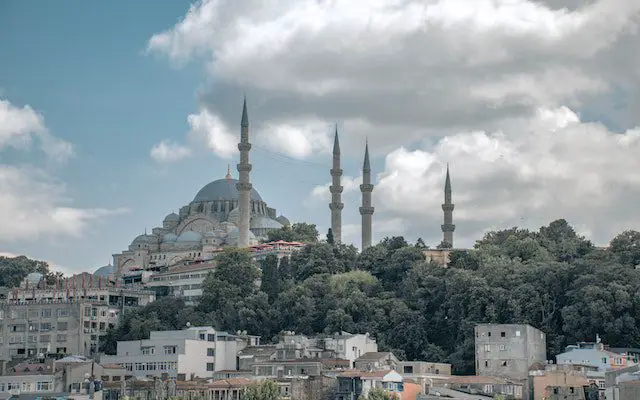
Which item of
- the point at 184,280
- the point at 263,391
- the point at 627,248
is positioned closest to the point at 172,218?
the point at 184,280

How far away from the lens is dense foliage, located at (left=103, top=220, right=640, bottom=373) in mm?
73562

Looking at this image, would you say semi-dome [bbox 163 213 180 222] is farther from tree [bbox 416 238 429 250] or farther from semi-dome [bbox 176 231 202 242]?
tree [bbox 416 238 429 250]

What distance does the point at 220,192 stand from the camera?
4739 inches

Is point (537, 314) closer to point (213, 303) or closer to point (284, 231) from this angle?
point (213, 303)

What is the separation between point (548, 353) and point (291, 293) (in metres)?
16.7

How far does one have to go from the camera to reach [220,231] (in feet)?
371

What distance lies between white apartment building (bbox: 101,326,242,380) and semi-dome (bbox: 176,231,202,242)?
112 ft

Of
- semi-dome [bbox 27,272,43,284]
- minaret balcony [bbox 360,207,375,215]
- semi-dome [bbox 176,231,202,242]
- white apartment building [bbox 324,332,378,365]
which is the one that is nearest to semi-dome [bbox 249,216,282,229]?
semi-dome [bbox 176,231,202,242]

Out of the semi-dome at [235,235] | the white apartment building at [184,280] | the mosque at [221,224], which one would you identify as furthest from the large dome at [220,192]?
the white apartment building at [184,280]

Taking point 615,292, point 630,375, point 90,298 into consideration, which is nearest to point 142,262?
point 90,298

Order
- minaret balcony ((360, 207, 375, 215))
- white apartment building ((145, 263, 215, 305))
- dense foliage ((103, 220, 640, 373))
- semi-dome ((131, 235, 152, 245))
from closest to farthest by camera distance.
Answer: dense foliage ((103, 220, 640, 373)) < white apartment building ((145, 263, 215, 305)) < minaret balcony ((360, 207, 375, 215)) < semi-dome ((131, 235, 152, 245))

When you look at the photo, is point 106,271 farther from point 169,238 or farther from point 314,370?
point 314,370

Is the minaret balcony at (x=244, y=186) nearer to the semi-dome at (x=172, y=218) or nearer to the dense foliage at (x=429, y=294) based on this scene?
the dense foliage at (x=429, y=294)

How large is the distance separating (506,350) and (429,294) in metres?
10.3
